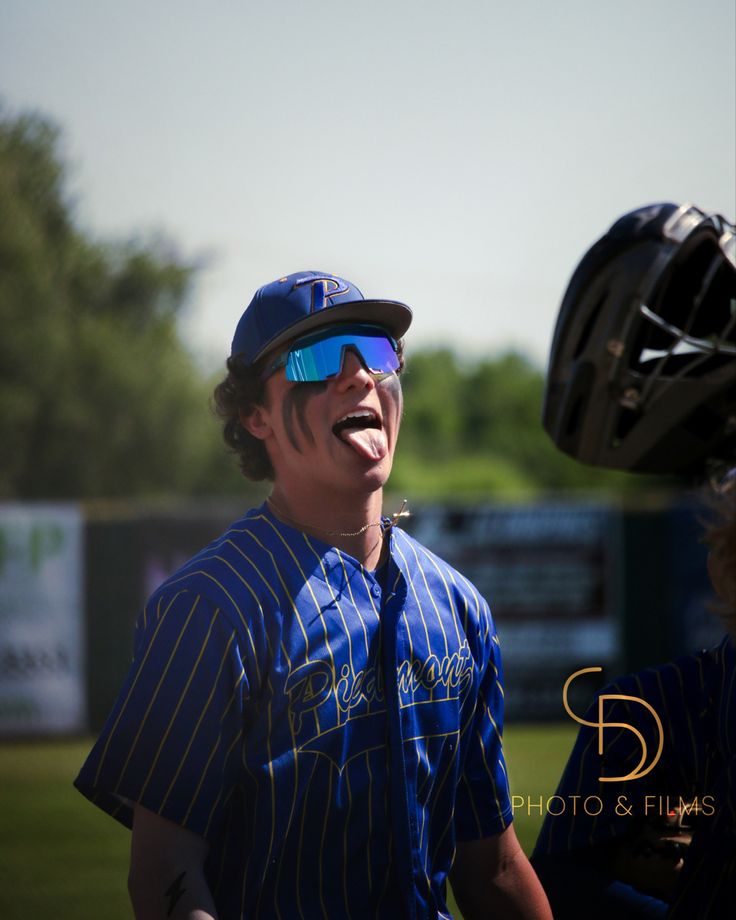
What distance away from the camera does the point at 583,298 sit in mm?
2328

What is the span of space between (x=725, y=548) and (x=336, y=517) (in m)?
0.76

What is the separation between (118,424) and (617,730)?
27636 mm

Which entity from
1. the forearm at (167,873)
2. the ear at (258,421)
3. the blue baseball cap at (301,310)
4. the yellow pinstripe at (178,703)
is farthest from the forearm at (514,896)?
the blue baseball cap at (301,310)

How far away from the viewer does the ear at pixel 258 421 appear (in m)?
2.56

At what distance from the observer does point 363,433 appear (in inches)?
97.1

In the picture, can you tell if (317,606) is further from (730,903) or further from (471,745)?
(730,903)

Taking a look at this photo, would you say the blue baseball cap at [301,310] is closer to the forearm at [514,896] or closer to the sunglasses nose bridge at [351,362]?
the sunglasses nose bridge at [351,362]

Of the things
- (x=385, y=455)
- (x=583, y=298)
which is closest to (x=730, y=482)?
(x=583, y=298)

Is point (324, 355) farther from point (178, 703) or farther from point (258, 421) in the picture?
point (178, 703)

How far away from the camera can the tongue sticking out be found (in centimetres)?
244

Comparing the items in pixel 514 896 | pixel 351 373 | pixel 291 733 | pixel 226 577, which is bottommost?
→ pixel 514 896

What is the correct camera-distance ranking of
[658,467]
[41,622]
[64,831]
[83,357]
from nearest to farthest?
[658,467] → [64,831] → [41,622] → [83,357]

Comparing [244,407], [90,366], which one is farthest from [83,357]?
[244,407]

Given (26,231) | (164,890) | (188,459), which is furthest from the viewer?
(188,459)
